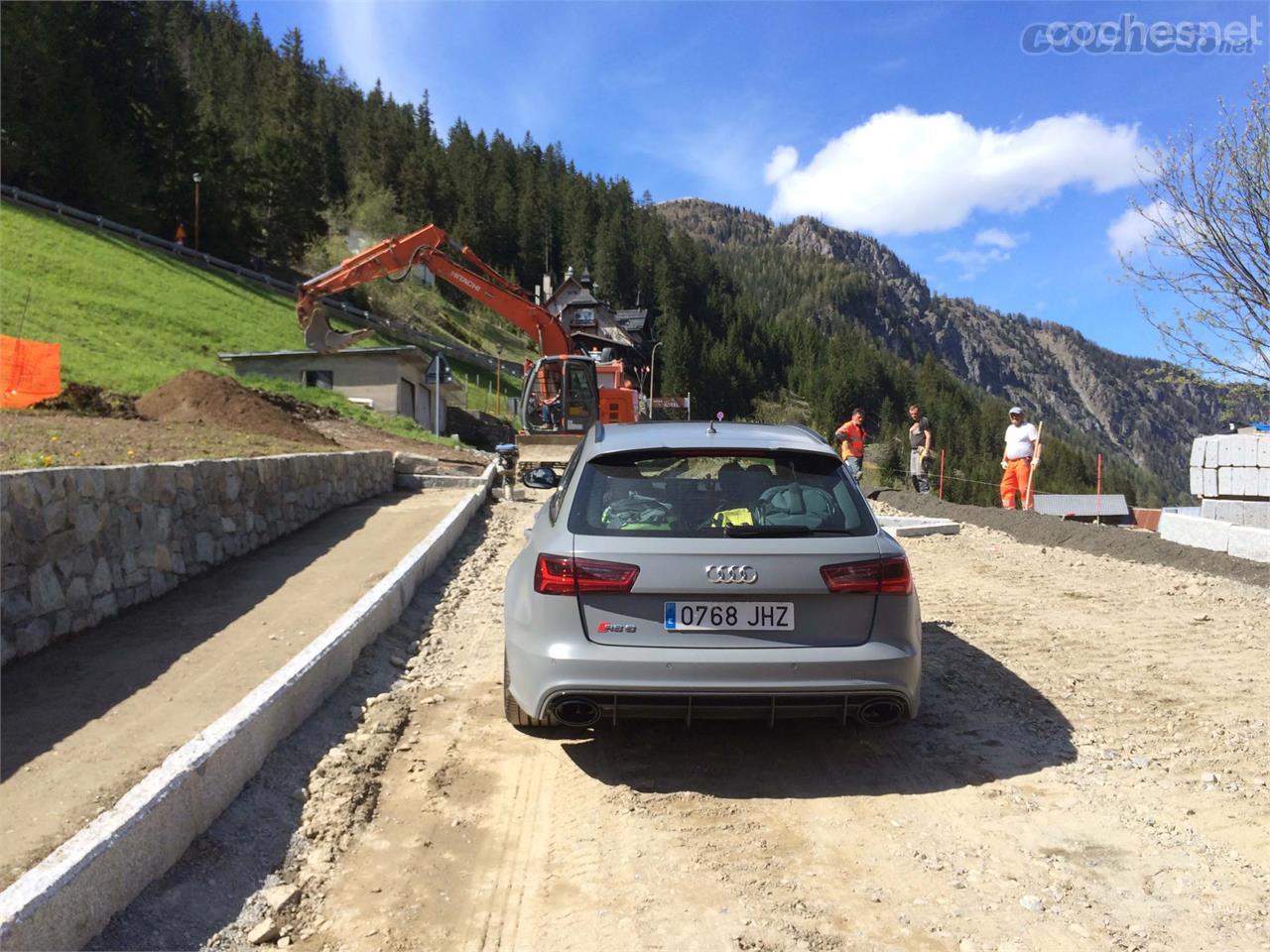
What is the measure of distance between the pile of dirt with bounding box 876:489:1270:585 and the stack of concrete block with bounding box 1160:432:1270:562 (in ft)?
0.75

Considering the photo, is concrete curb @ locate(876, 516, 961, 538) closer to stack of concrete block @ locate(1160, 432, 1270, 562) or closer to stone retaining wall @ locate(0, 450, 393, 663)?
stack of concrete block @ locate(1160, 432, 1270, 562)

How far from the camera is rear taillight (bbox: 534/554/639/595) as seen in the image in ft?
12.4

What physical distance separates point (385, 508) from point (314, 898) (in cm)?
1138

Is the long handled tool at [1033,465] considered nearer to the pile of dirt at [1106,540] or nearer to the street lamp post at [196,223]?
the pile of dirt at [1106,540]

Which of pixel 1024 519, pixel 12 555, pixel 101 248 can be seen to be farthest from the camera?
pixel 101 248

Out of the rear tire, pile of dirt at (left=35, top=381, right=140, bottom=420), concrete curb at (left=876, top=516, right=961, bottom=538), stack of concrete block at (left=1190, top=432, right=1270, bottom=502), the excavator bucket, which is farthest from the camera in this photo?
the excavator bucket

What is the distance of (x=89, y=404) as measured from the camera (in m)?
14.1

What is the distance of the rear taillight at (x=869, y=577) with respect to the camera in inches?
150

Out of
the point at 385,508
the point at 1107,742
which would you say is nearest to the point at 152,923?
the point at 1107,742

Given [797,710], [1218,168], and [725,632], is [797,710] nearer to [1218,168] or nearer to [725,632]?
[725,632]

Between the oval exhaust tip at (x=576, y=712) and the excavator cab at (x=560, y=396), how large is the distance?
1568 centimetres

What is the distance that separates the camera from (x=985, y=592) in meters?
8.27

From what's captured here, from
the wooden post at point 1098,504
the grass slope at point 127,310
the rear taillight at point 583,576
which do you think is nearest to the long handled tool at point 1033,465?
the wooden post at point 1098,504

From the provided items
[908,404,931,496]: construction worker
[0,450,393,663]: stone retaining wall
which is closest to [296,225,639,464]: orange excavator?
[908,404,931,496]: construction worker
